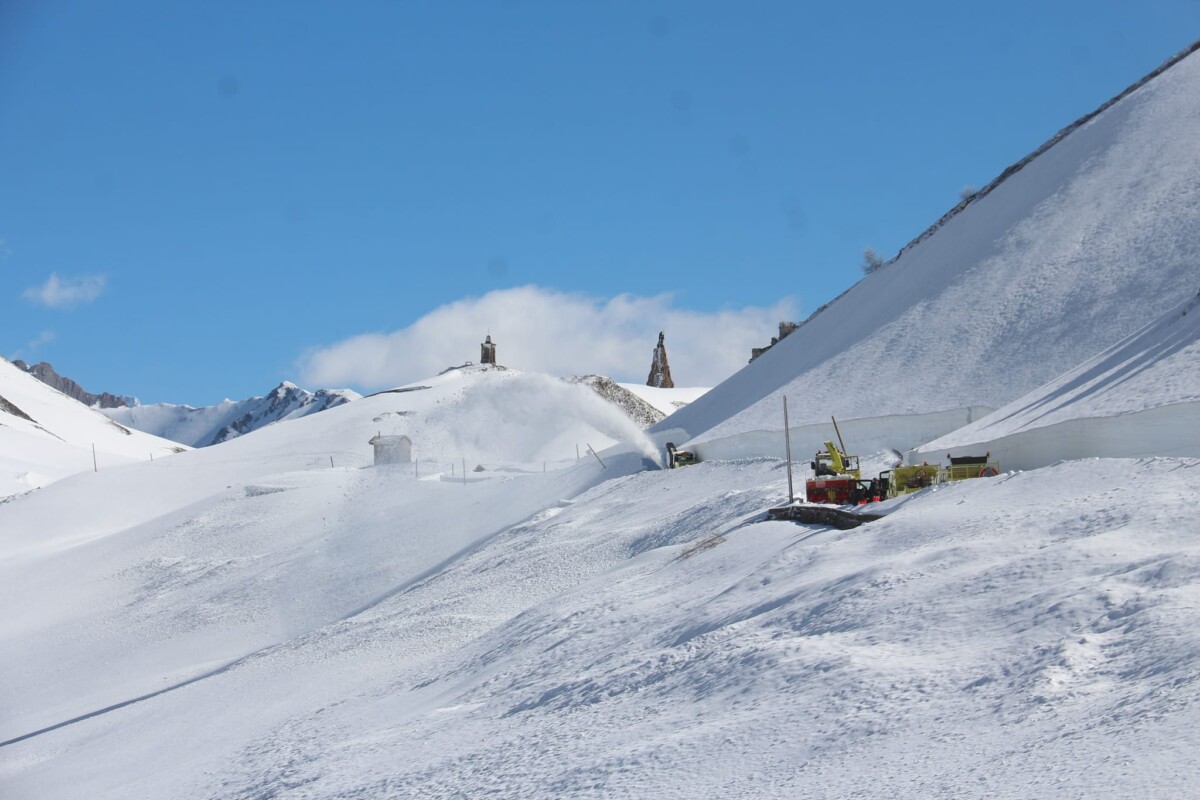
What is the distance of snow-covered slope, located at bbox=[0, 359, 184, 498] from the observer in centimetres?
7701

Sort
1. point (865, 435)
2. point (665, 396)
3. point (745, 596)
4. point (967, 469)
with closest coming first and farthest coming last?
point (745, 596) < point (967, 469) < point (865, 435) < point (665, 396)

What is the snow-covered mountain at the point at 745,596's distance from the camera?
9125mm

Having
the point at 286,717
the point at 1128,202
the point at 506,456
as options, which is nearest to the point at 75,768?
the point at 286,717

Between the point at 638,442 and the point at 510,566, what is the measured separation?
1118 cm

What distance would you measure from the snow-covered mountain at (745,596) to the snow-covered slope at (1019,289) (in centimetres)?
12

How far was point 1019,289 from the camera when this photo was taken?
29141 mm

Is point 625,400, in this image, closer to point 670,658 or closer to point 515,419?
point 515,419

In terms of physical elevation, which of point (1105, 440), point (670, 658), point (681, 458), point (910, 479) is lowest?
point (670, 658)

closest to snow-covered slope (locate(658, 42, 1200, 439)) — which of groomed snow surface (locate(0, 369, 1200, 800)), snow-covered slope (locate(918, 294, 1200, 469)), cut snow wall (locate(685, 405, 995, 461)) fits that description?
cut snow wall (locate(685, 405, 995, 461))

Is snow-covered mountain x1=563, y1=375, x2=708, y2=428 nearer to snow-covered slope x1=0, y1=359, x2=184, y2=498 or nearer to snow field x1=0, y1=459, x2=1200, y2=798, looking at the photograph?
snow-covered slope x1=0, y1=359, x2=184, y2=498

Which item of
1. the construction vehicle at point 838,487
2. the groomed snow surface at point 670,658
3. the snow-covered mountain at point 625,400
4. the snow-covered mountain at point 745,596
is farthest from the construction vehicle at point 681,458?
the snow-covered mountain at point 625,400

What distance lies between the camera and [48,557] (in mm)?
38219

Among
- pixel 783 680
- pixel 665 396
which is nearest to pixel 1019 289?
pixel 783 680

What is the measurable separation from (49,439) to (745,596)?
8873 cm
